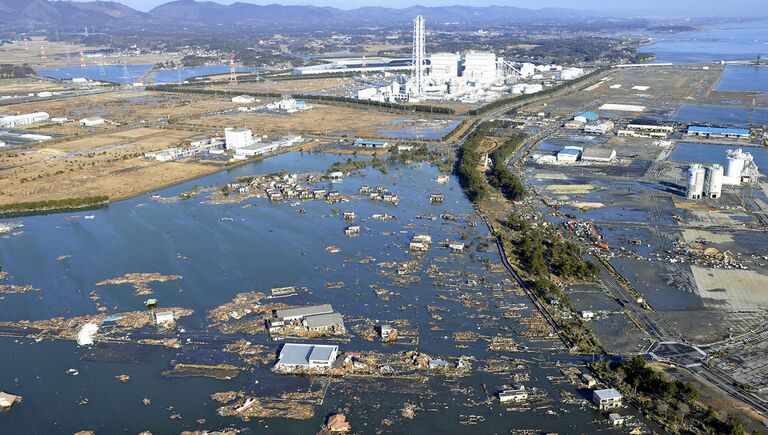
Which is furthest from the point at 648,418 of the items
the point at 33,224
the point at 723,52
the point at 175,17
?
the point at 175,17

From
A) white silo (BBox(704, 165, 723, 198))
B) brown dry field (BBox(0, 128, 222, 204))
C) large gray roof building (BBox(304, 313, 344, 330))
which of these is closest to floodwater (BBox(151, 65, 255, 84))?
brown dry field (BBox(0, 128, 222, 204))

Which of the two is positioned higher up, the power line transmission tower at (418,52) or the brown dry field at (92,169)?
the power line transmission tower at (418,52)

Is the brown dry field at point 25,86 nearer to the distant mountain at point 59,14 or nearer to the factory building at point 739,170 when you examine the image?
the factory building at point 739,170

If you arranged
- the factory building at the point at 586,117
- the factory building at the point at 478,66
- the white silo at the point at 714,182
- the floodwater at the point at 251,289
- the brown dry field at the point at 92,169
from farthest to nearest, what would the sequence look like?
the factory building at the point at 478,66, the factory building at the point at 586,117, the brown dry field at the point at 92,169, the white silo at the point at 714,182, the floodwater at the point at 251,289

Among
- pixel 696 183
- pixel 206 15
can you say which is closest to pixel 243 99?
pixel 696 183

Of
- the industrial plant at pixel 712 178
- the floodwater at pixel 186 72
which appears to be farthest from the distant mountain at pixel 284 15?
the industrial plant at pixel 712 178

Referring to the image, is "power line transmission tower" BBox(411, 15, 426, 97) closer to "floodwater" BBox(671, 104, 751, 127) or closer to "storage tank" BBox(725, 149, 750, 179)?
"floodwater" BBox(671, 104, 751, 127)

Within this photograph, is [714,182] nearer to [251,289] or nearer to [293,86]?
[251,289]
